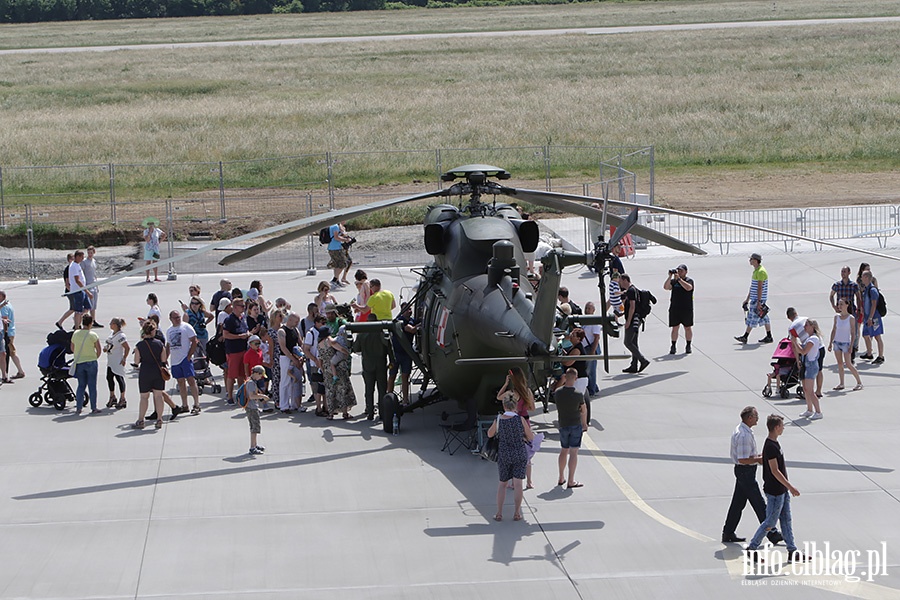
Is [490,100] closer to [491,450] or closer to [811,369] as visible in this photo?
[811,369]

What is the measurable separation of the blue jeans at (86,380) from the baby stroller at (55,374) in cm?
26

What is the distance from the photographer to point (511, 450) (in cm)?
1100

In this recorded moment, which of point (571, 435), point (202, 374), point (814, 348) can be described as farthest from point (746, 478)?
point (202, 374)

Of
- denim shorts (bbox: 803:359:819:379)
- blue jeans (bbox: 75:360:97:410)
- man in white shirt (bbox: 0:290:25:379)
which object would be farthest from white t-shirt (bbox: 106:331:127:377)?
denim shorts (bbox: 803:359:819:379)

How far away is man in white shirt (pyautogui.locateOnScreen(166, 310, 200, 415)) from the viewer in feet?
49.5

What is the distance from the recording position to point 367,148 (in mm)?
42281

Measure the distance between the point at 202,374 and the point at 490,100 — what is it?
37.8m

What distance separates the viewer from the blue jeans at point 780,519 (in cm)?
994

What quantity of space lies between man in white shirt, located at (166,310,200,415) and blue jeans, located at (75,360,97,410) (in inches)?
43.4

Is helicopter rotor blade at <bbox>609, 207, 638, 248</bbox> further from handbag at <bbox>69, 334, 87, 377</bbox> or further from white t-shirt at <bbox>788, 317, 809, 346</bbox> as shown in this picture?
handbag at <bbox>69, 334, 87, 377</bbox>

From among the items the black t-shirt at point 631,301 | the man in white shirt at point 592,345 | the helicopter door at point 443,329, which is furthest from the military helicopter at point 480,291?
the black t-shirt at point 631,301

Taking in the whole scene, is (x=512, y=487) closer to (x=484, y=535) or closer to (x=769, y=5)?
(x=484, y=535)

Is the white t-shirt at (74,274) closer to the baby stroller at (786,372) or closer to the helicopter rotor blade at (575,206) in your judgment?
the helicopter rotor blade at (575,206)

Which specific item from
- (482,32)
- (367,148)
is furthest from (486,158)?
(482,32)
